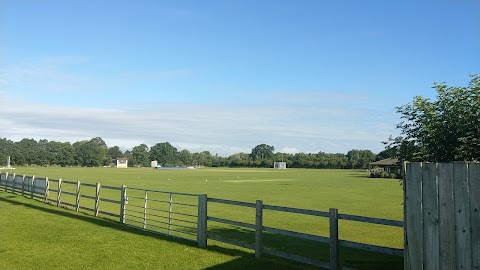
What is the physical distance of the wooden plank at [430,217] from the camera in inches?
212

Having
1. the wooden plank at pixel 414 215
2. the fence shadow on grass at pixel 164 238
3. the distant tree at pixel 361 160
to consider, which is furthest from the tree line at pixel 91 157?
the wooden plank at pixel 414 215

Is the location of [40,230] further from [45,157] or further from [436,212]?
[45,157]

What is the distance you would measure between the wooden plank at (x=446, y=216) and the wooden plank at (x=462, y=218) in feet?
0.15

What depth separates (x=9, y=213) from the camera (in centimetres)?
1719

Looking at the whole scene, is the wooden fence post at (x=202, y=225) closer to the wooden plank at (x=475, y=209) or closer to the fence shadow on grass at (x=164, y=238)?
the fence shadow on grass at (x=164, y=238)

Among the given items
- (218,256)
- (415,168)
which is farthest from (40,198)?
(415,168)

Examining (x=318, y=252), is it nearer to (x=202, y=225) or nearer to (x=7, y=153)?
(x=202, y=225)

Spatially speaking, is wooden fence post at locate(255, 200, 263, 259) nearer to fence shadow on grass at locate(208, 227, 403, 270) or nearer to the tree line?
fence shadow on grass at locate(208, 227, 403, 270)

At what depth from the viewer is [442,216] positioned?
5340 mm

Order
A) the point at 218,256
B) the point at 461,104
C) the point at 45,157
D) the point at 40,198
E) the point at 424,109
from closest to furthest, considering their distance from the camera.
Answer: the point at 461,104
the point at 424,109
the point at 218,256
the point at 40,198
the point at 45,157

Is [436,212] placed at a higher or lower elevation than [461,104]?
lower

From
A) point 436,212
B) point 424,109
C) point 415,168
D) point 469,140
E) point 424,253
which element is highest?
point 424,109

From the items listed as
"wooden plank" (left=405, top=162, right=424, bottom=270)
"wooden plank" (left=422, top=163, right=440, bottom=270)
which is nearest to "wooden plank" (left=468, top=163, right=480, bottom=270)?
"wooden plank" (left=422, top=163, right=440, bottom=270)

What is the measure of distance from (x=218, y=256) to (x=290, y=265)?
1.74 metres
